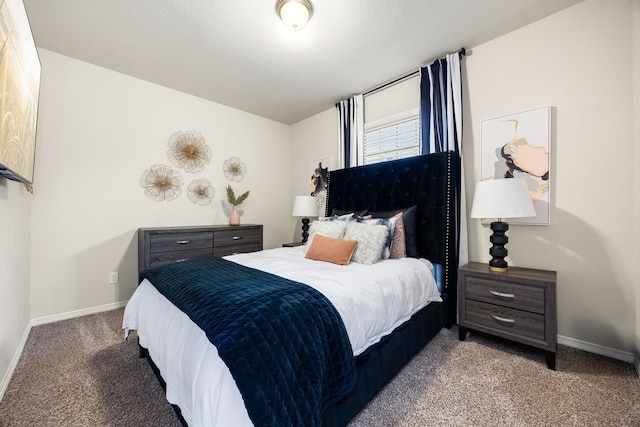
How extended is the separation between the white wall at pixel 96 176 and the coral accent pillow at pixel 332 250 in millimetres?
2081

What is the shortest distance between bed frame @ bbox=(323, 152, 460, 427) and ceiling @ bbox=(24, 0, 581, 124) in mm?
1057

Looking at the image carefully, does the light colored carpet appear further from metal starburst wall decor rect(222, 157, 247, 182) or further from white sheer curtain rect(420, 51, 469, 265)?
metal starburst wall decor rect(222, 157, 247, 182)

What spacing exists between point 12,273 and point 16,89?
1.34m

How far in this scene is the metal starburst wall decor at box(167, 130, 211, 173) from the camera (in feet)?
10.7

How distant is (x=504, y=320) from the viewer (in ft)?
6.18

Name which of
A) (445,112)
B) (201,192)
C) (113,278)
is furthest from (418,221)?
(113,278)

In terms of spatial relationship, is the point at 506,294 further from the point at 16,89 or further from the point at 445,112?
the point at 16,89

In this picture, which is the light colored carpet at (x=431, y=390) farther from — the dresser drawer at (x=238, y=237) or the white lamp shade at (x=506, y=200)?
the dresser drawer at (x=238, y=237)

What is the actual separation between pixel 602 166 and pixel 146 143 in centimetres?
437

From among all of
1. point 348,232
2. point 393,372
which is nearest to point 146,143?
point 348,232

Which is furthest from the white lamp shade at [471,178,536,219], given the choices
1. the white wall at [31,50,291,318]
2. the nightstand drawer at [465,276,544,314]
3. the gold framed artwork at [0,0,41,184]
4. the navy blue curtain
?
the white wall at [31,50,291,318]

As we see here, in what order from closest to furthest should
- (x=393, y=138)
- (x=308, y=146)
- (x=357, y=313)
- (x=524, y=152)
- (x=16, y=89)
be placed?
(x=16, y=89) → (x=357, y=313) → (x=524, y=152) → (x=393, y=138) → (x=308, y=146)

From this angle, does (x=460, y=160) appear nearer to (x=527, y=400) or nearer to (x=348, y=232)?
(x=348, y=232)

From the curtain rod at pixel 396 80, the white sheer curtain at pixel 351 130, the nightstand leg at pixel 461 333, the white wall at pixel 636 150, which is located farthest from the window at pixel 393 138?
the nightstand leg at pixel 461 333
